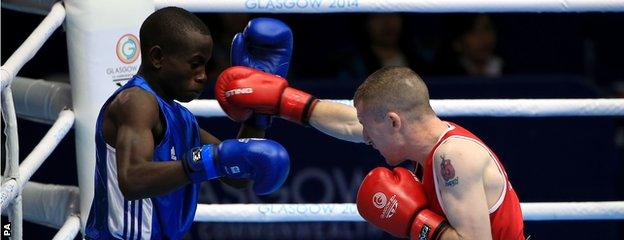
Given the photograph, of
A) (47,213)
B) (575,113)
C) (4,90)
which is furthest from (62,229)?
(575,113)

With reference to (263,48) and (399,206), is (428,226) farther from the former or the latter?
(263,48)

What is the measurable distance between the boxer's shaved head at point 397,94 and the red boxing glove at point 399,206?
177 mm

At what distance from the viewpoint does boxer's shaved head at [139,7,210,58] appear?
3203 mm

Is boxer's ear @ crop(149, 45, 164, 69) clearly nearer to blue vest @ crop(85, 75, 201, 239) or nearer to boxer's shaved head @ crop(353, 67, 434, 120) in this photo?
blue vest @ crop(85, 75, 201, 239)

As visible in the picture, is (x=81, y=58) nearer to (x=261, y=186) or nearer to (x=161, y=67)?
(x=161, y=67)

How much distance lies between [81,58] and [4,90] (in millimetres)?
612

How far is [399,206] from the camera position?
328cm

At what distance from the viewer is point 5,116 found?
3.16 m

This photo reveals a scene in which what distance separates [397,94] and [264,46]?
483 millimetres

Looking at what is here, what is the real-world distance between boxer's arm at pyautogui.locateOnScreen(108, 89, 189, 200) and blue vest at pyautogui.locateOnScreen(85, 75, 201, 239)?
119 mm

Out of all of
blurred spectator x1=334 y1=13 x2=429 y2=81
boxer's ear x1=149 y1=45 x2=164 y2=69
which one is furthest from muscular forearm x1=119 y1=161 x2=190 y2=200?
blurred spectator x1=334 y1=13 x2=429 y2=81

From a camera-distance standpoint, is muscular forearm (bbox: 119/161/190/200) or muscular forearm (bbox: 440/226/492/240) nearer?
muscular forearm (bbox: 119/161/190/200)

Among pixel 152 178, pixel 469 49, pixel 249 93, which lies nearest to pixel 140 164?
pixel 152 178

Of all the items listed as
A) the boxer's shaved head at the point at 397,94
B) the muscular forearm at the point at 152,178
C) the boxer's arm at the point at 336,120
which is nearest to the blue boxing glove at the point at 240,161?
the muscular forearm at the point at 152,178
